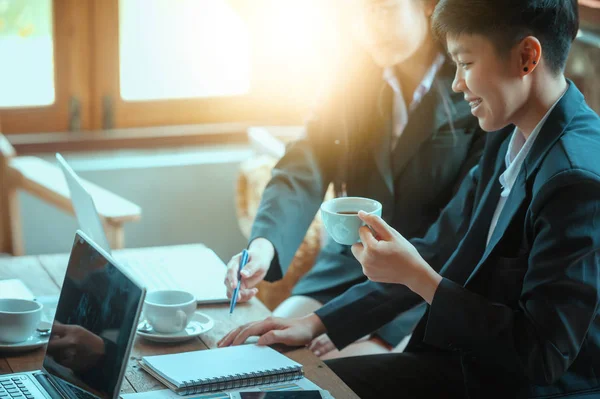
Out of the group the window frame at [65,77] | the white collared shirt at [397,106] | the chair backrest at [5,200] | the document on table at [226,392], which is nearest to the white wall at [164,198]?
the window frame at [65,77]

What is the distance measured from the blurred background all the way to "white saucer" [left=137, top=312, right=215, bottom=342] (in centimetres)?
166

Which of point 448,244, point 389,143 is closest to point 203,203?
point 389,143

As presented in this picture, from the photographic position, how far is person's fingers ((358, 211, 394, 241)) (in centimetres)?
142

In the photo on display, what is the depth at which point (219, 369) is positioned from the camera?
1418mm

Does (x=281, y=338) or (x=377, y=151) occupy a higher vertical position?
(x=377, y=151)

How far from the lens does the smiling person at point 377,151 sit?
198 cm

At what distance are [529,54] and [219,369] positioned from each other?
695 millimetres

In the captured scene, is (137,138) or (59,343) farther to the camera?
(137,138)

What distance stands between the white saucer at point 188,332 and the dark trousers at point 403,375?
24 cm

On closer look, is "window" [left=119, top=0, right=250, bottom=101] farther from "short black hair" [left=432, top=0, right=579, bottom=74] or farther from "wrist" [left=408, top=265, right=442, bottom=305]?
"wrist" [left=408, top=265, right=442, bottom=305]

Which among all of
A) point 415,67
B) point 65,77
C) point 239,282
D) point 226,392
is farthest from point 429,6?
point 65,77

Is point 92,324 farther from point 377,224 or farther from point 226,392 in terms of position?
point 377,224

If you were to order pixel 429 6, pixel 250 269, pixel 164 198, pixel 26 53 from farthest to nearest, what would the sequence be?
pixel 164 198 → pixel 26 53 → pixel 429 6 → pixel 250 269

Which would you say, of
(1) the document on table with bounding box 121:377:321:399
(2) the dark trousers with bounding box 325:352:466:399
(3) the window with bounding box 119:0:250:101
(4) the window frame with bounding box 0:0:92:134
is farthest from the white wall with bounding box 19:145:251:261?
(1) the document on table with bounding box 121:377:321:399
